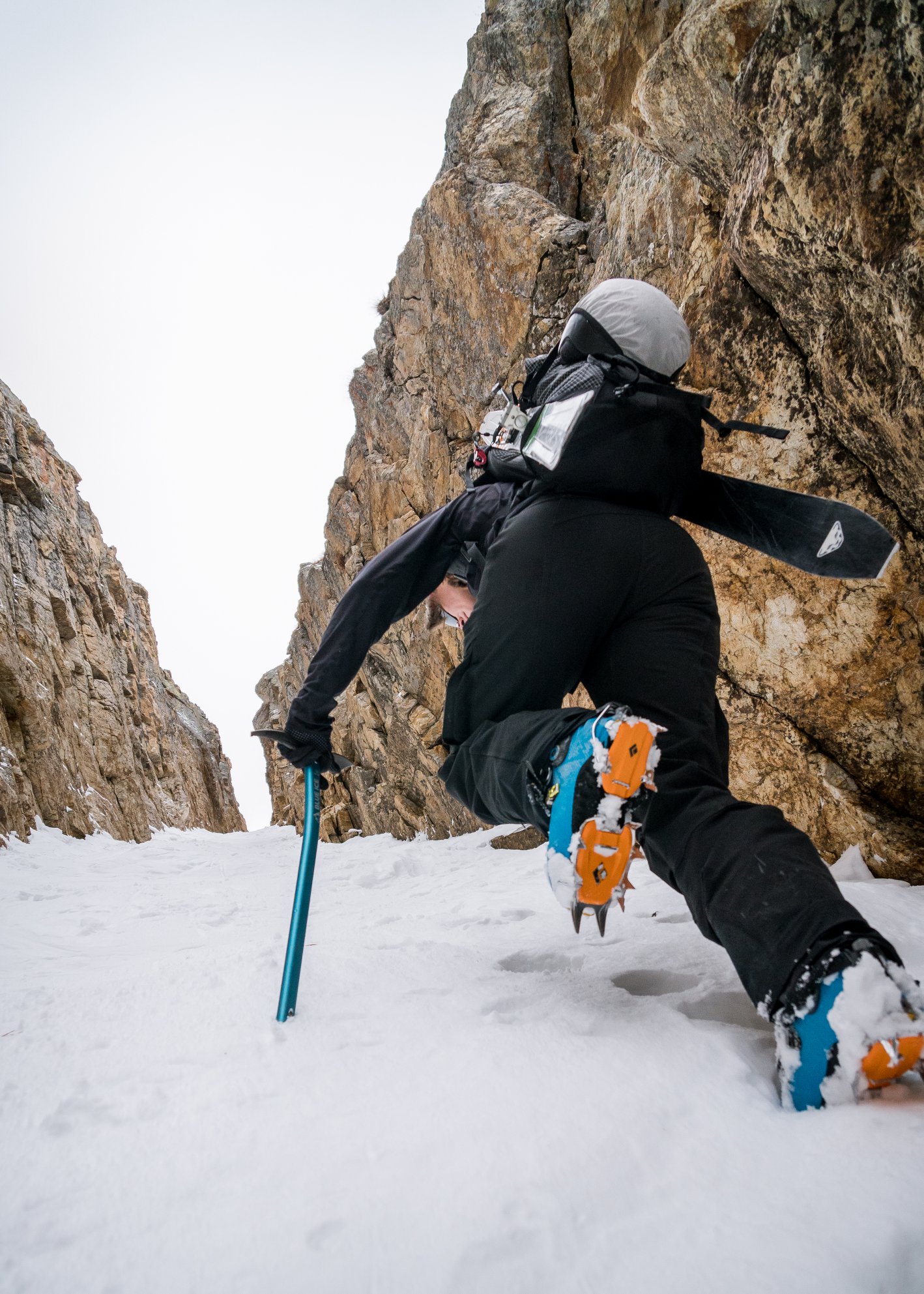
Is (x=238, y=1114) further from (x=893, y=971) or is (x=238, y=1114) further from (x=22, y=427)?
(x=22, y=427)

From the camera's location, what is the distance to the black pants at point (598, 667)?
1.71 m

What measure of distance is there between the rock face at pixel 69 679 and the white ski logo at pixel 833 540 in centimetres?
1139

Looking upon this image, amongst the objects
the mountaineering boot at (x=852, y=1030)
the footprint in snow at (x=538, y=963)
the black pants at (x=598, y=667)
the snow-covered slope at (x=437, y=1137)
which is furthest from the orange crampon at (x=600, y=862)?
the footprint in snow at (x=538, y=963)

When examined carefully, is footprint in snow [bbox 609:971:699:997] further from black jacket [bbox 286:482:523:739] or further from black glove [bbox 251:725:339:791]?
black jacket [bbox 286:482:523:739]

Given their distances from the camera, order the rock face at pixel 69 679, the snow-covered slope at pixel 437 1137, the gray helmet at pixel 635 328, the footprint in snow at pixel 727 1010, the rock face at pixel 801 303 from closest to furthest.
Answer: the snow-covered slope at pixel 437 1137 < the footprint in snow at pixel 727 1010 < the gray helmet at pixel 635 328 < the rock face at pixel 801 303 < the rock face at pixel 69 679

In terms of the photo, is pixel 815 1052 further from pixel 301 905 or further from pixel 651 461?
pixel 651 461

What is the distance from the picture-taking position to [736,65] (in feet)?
11.3

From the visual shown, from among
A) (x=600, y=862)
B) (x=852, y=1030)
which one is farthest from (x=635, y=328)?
(x=852, y=1030)

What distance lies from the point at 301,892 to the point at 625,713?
1.27 meters

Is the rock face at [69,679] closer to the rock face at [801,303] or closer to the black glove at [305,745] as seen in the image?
the black glove at [305,745]

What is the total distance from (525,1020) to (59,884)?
7.63 m

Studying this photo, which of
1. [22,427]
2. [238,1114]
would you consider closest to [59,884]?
[238,1114]

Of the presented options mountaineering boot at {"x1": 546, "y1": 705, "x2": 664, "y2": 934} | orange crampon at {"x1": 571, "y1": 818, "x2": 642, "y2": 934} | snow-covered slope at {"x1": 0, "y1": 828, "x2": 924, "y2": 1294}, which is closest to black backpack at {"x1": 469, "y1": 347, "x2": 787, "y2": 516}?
mountaineering boot at {"x1": 546, "y1": 705, "x2": 664, "y2": 934}

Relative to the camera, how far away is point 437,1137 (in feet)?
3.81
